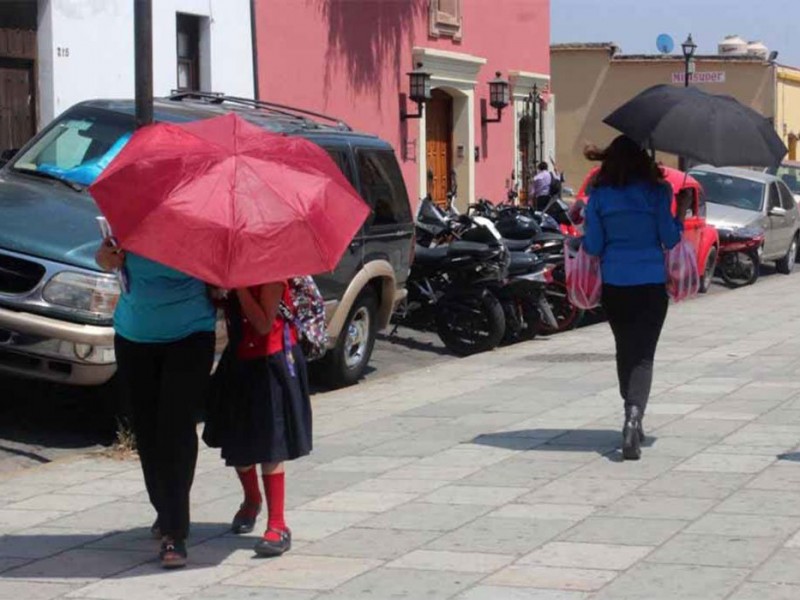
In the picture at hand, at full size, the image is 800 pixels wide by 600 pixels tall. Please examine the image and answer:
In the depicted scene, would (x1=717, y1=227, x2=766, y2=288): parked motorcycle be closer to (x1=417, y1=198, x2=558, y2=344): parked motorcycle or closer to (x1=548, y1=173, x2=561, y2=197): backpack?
(x1=548, y1=173, x2=561, y2=197): backpack

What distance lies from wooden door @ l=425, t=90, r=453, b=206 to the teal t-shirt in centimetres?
2035

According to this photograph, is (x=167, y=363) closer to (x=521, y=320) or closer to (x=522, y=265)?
(x=522, y=265)

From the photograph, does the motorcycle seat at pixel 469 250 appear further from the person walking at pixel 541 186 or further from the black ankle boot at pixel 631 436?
the person walking at pixel 541 186

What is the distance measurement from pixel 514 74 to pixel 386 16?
5641 mm

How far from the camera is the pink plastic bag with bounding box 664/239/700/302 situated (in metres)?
9.58

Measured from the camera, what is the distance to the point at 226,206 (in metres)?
6.42

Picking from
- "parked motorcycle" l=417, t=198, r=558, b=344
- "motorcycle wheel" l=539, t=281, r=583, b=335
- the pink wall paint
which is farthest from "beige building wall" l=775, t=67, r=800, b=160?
"parked motorcycle" l=417, t=198, r=558, b=344

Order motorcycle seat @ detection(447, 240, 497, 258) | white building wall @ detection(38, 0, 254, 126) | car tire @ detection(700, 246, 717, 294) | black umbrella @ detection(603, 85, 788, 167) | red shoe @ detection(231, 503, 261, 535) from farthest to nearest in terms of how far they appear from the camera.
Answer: car tire @ detection(700, 246, 717, 294) → white building wall @ detection(38, 0, 254, 126) → motorcycle seat @ detection(447, 240, 497, 258) → black umbrella @ detection(603, 85, 788, 167) → red shoe @ detection(231, 503, 261, 535)

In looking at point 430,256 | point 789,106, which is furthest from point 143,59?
point 789,106

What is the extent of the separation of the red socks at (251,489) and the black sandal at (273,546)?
347 millimetres

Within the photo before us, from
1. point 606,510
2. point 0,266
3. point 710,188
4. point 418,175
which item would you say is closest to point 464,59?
point 418,175

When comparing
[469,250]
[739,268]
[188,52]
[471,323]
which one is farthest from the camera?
[739,268]

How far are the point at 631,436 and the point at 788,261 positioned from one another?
19.7 metres

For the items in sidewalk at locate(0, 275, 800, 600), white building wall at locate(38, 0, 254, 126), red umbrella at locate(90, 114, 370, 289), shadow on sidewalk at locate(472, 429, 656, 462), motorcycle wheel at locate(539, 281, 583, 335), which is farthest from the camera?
white building wall at locate(38, 0, 254, 126)
